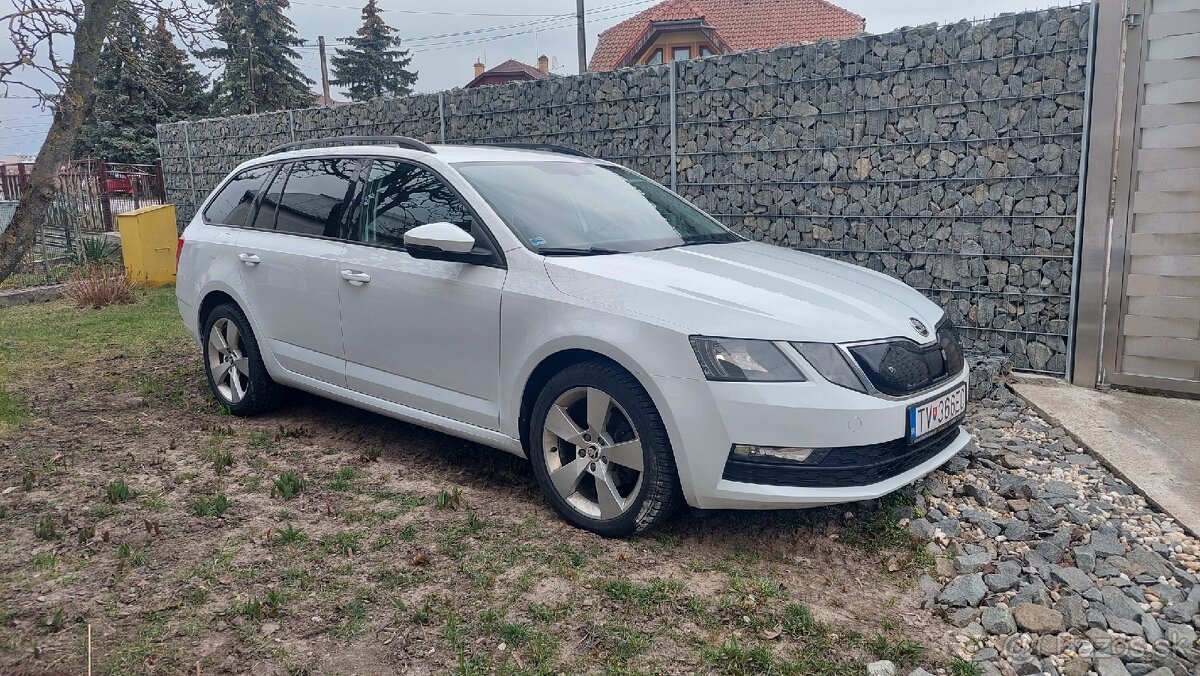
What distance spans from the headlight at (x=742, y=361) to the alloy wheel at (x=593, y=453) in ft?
1.44

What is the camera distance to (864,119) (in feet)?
22.4

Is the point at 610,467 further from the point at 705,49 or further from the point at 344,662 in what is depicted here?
A: the point at 705,49

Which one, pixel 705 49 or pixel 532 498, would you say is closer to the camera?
pixel 532 498

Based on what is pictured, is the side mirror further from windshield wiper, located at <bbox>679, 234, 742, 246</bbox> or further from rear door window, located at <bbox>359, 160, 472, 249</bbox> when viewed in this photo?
windshield wiper, located at <bbox>679, 234, 742, 246</bbox>

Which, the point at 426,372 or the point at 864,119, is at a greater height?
the point at 864,119

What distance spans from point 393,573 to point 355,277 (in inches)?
68.8

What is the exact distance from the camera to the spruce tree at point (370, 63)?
4191 cm

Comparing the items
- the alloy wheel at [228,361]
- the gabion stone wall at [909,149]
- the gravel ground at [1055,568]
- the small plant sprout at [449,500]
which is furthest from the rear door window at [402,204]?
the gabion stone wall at [909,149]

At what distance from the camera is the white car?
326 cm

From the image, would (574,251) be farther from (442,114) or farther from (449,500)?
(442,114)

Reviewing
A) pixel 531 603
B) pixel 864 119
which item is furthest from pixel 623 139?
pixel 531 603

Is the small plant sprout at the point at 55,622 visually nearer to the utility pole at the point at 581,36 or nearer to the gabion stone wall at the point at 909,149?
the gabion stone wall at the point at 909,149

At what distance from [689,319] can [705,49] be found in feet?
107

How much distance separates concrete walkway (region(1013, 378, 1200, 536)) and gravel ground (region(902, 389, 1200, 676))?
11 centimetres
